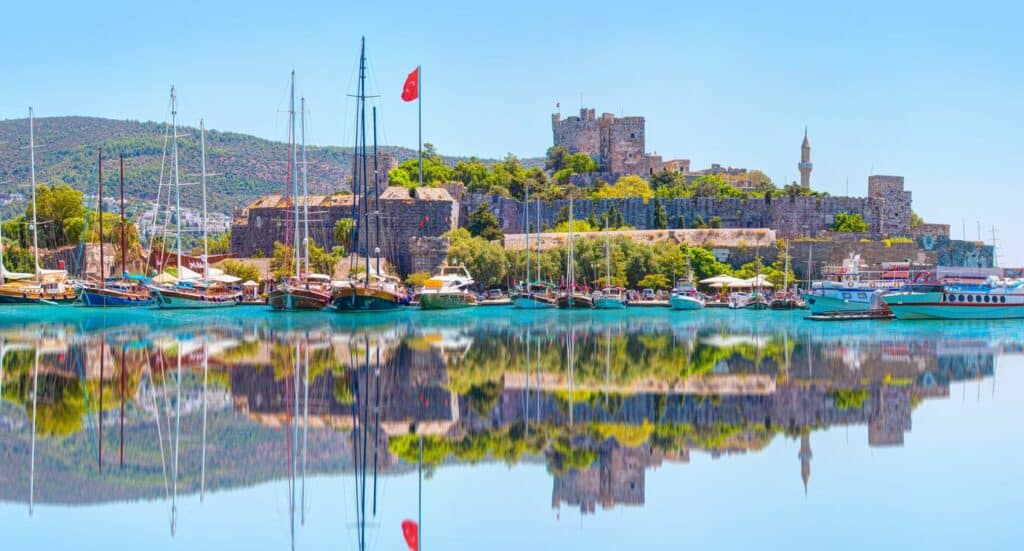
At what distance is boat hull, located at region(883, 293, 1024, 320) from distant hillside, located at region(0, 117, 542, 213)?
55662 millimetres

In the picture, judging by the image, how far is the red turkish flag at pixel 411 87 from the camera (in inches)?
2114

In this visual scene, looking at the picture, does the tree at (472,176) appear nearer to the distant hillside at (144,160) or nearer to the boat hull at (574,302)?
the boat hull at (574,302)

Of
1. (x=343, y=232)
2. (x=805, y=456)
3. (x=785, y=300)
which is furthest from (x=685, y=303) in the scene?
(x=805, y=456)

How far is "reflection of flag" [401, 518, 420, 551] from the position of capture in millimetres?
8976

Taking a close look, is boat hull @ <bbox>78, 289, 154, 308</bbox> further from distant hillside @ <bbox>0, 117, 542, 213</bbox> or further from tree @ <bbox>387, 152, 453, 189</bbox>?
distant hillside @ <bbox>0, 117, 542, 213</bbox>

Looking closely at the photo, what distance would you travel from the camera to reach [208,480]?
10.8 m

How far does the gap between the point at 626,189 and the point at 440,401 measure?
4828 cm

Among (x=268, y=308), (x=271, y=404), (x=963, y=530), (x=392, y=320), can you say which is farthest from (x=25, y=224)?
(x=963, y=530)

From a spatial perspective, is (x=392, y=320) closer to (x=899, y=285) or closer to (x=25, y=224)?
(x=899, y=285)

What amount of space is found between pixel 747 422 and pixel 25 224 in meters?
49.5

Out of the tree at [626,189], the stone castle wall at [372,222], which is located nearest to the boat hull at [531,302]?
the stone castle wall at [372,222]

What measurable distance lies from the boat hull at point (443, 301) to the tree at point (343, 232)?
9.22 metres

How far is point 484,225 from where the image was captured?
184ft

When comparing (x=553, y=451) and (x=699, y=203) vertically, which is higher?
(x=699, y=203)
